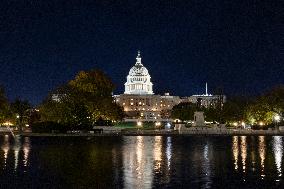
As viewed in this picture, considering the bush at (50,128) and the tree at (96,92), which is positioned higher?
the tree at (96,92)

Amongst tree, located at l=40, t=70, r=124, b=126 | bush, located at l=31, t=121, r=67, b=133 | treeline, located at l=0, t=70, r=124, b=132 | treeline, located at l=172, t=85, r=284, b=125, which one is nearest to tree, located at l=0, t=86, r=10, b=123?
treeline, located at l=0, t=70, r=124, b=132

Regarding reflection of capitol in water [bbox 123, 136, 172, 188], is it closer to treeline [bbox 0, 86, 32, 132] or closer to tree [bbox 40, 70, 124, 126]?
tree [bbox 40, 70, 124, 126]

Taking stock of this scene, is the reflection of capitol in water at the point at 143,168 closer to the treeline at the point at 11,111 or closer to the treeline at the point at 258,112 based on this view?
the treeline at the point at 11,111

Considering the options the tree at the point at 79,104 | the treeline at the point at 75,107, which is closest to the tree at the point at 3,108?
the treeline at the point at 75,107

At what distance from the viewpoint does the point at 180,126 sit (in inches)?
3275

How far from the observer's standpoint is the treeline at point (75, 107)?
81.4 meters

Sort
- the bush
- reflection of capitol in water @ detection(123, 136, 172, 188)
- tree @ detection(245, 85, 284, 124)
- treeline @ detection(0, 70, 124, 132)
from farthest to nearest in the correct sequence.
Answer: tree @ detection(245, 85, 284, 124), treeline @ detection(0, 70, 124, 132), the bush, reflection of capitol in water @ detection(123, 136, 172, 188)

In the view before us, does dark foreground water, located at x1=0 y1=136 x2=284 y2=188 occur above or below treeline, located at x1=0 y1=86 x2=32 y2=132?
below

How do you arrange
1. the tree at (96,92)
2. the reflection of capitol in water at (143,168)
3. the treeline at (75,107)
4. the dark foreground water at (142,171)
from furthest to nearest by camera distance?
the tree at (96,92) → the treeline at (75,107) → the reflection of capitol in water at (143,168) → the dark foreground water at (142,171)

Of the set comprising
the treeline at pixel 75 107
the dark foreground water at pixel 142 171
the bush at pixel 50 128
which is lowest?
the dark foreground water at pixel 142 171

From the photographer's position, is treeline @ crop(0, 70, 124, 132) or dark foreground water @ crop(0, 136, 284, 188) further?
treeline @ crop(0, 70, 124, 132)

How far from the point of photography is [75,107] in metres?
82.9

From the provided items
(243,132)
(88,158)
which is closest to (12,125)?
(243,132)

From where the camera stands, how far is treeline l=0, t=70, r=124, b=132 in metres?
81.4
